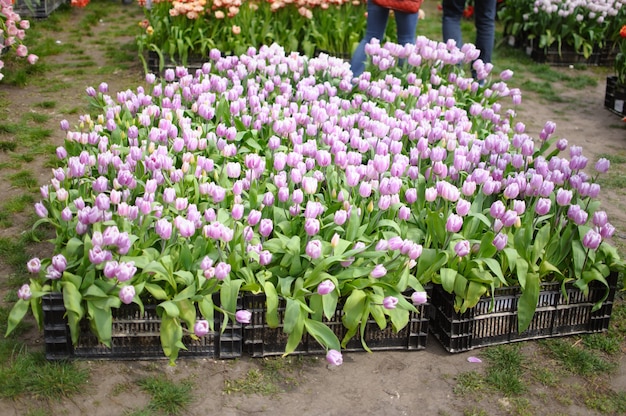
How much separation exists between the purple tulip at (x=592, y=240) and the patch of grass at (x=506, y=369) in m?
0.53

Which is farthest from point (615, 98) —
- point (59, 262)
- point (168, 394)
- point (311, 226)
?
point (59, 262)

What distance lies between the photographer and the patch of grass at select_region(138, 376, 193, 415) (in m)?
3.03

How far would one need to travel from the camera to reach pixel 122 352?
3.28 m

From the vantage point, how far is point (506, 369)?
3371 millimetres

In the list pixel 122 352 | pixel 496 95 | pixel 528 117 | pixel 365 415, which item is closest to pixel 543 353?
pixel 365 415

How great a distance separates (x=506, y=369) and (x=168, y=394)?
1365 millimetres

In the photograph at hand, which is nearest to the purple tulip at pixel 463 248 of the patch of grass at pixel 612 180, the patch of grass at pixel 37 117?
the patch of grass at pixel 612 180

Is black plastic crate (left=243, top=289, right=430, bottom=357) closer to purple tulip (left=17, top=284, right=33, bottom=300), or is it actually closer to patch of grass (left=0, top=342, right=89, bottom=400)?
patch of grass (left=0, top=342, right=89, bottom=400)

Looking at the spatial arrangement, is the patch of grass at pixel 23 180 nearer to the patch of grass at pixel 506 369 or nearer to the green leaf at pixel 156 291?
the green leaf at pixel 156 291

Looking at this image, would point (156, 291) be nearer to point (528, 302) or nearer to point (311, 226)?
point (311, 226)

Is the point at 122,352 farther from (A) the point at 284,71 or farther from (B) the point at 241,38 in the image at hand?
(B) the point at 241,38

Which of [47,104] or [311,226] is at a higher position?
[311,226]

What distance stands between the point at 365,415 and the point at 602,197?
2.84m

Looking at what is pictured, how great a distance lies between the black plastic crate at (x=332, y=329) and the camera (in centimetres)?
334
